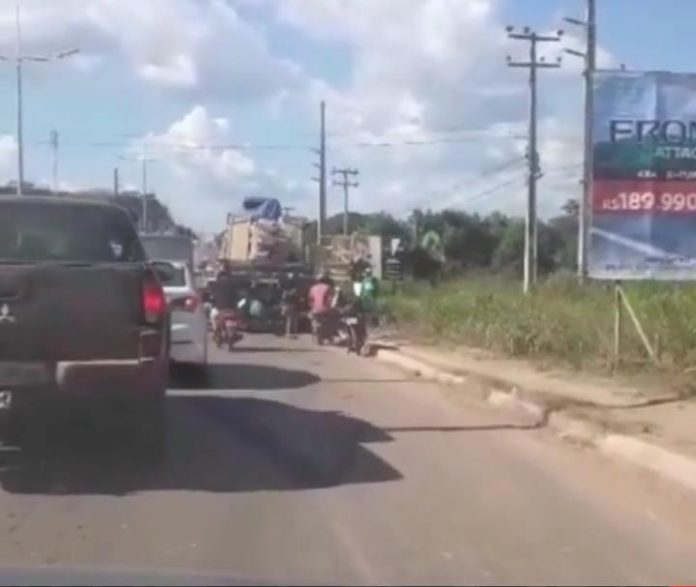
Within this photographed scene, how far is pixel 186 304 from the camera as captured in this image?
60.0 ft

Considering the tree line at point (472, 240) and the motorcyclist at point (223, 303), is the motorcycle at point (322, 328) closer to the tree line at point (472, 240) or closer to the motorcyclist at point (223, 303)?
the motorcyclist at point (223, 303)

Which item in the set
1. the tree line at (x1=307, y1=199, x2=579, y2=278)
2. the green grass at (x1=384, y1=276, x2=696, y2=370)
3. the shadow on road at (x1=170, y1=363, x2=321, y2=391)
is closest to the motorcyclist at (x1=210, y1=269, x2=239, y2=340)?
the shadow on road at (x1=170, y1=363, x2=321, y2=391)

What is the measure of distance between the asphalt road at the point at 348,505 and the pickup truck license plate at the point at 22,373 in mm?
732

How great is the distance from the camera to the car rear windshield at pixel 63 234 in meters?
11.0

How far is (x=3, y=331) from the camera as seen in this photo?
986 centimetres

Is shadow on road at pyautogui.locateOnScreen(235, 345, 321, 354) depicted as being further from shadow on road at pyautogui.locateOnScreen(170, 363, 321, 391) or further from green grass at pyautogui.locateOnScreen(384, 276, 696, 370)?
shadow on road at pyautogui.locateOnScreen(170, 363, 321, 391)

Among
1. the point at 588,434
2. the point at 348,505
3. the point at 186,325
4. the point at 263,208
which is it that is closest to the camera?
the point at 348,505

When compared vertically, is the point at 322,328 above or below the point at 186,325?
below

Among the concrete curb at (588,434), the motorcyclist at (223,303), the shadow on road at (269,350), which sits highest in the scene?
the motorcyclist at (223,303)

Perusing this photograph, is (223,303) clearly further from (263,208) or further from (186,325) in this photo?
(263,208)

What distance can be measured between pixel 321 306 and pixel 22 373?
1830 cm

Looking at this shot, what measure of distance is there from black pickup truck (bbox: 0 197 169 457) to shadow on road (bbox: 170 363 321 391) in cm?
742

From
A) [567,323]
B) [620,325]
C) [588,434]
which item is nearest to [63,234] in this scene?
[588,434]

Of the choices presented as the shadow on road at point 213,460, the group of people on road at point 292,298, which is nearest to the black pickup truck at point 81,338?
the shadow on road at point 213,460
